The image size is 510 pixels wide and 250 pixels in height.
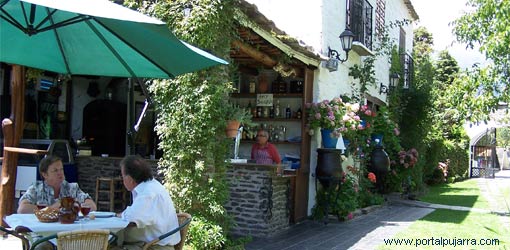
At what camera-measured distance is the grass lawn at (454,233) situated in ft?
23.9

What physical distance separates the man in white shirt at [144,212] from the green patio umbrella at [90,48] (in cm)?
86

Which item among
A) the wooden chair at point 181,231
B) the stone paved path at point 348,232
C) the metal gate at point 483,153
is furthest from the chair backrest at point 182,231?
the metal gate at point 483,153

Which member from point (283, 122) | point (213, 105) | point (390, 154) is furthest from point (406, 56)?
point (213, 105)

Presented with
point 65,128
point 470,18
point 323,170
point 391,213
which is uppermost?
point 470,18

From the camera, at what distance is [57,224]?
354 cm

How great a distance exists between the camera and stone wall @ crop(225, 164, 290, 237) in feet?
23.9

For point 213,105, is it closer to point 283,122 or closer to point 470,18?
point 283,122

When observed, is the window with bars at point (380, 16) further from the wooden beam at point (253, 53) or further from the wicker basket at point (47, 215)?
the wicker basket at point (47, 215)

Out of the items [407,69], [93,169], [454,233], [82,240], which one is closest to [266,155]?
Answer: [93,169]

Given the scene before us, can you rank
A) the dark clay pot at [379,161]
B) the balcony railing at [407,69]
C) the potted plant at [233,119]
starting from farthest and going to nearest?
the balcony railing at [407,69]
the dark clay pot at [379,161]
the potted plant at [233,119]

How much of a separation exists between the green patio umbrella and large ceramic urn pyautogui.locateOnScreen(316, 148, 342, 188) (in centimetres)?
496

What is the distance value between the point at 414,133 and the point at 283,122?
7131 mm

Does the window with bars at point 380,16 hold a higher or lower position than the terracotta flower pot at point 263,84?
higher

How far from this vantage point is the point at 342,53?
1090 cm
